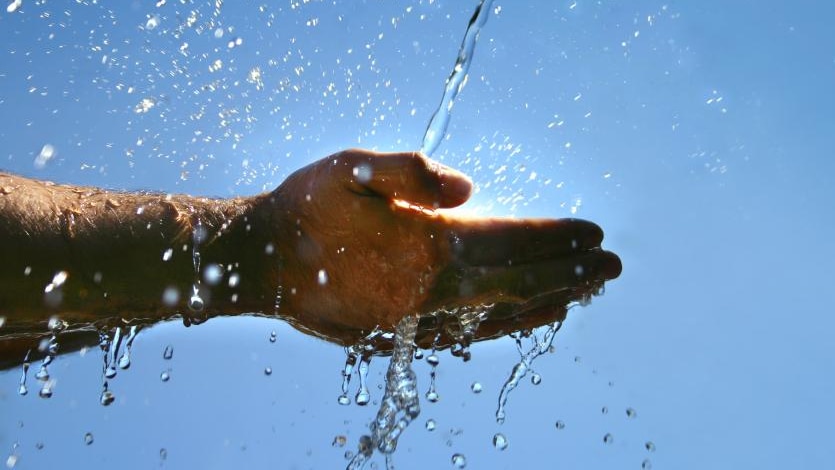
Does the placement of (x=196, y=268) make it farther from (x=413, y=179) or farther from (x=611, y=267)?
(x=611, y=267)

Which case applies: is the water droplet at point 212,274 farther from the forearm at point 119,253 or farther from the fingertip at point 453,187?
the fingertip at point 453,187

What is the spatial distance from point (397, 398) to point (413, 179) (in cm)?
135

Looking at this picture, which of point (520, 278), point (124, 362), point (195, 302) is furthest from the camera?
point (124, 362)

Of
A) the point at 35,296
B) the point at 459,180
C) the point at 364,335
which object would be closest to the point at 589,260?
the point at 459,180

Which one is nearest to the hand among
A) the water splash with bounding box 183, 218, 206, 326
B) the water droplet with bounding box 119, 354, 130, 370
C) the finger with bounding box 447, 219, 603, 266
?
the finger with bounding box 447, 219, 603, 266

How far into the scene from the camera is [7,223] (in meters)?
2.63

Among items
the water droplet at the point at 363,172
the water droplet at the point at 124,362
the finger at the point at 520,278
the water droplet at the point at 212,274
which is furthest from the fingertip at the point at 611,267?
the water droplet at the point at 124,362

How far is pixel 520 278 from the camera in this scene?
302cm

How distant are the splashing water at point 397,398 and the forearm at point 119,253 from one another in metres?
0.69

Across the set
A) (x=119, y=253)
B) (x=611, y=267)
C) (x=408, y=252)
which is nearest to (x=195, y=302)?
(x=119, y=253)

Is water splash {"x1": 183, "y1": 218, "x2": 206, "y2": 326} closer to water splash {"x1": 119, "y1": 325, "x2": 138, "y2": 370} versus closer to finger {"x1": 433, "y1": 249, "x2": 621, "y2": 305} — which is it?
water splash {"x1": 119, "y1": 325, "x2": 138, "y2": 370}

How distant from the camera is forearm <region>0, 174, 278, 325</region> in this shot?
2.71m

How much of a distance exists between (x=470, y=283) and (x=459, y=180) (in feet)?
1.66

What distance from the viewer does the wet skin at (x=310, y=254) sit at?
2.74 meters
